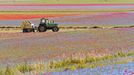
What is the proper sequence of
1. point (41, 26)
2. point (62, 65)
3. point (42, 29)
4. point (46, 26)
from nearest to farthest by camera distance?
point (62, 65)
point (42, 29)
point (41, 26)
point (46, 26)

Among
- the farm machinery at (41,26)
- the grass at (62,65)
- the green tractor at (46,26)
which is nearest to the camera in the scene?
the grass at (62,65)

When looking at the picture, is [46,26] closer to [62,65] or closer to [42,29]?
[42,29]

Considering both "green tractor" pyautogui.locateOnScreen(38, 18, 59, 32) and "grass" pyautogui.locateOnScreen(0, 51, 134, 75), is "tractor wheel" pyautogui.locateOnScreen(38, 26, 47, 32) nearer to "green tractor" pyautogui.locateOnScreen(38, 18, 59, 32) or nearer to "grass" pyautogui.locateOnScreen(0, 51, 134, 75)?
"green tractor" pyautogui.locateOnScreen(38, 18, 59, 32)

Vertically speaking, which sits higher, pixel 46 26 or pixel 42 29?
pixel 46 26

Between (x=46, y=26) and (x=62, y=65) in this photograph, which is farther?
(x=46, y=26)

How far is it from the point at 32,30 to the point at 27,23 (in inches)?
42.4

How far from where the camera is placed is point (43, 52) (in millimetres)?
30297

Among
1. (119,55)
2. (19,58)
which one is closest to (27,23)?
(19,58)

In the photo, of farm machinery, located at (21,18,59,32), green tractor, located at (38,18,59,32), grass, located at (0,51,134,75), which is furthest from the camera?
farm machinery, located at (21,18,59,32)

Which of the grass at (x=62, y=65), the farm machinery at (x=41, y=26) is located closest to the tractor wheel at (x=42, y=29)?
the farm machinery at (x=41, y=26)

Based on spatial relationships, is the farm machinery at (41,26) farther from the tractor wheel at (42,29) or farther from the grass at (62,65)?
the grass at (62,65)

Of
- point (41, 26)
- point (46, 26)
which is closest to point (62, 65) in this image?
point (41, 26)

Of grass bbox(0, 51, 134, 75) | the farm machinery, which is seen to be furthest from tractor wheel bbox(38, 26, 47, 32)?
grass bbox(0, 51, 134, 75)

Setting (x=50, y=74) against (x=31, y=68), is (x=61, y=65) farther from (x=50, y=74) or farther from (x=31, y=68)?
(x=50, y=74)
